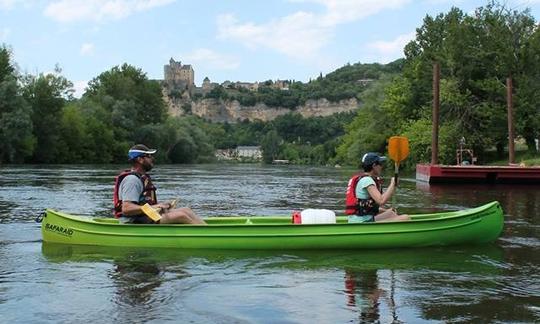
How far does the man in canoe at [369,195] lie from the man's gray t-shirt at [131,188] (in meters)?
3.51

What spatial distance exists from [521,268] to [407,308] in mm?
3284

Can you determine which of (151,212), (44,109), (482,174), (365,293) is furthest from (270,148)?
(365,293)

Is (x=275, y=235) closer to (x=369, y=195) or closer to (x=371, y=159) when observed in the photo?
(x=369, y=195)

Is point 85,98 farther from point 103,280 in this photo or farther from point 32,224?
point 103,280

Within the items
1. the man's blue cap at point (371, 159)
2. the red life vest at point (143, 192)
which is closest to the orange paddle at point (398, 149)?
the man's blue cap at point (371, 159)

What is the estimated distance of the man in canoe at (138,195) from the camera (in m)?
10.5

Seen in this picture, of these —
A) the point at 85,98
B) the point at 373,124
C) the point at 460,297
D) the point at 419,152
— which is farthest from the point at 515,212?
the point at 85,98

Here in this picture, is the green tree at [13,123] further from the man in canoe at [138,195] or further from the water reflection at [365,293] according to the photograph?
the water reflection at [365,293]

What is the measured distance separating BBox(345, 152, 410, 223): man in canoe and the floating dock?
22.5 metres

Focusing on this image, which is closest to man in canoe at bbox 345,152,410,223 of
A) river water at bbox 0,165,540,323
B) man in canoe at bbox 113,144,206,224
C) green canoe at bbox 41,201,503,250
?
green canoe at bbox 41,201,503,250

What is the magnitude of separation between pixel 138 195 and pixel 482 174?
2606 centimetres

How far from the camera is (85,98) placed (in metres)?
94.8

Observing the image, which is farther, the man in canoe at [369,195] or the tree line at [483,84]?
→ the tree line at [483,84]

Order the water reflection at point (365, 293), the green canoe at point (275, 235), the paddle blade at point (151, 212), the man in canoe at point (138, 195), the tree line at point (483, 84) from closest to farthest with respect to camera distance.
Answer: the water reflection at point (365, 293), the paddle blade at point (151, 212), the man in canoe at point (138, 195), the green canoe at point (275, 235), the tree line at point (483, 84)
